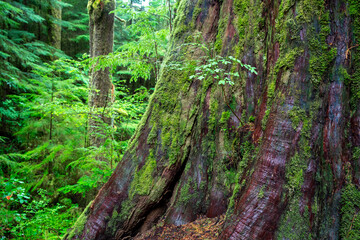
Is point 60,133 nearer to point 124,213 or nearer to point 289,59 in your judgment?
point 124,213

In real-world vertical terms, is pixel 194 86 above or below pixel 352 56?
below

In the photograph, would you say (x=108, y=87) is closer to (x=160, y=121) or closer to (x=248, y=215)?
(x=160, y=121)

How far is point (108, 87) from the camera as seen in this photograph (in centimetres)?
663

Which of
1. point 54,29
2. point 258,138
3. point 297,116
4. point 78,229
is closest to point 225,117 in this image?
point 258,138

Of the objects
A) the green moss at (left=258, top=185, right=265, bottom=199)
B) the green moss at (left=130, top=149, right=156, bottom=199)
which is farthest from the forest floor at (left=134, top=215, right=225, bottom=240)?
the green moss at (left=258, top=185, right=265, bottom=199)

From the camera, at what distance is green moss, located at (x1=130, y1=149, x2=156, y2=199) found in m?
2.40

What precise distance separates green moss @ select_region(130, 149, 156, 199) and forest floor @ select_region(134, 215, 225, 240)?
16.5 inches

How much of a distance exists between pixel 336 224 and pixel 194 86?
1.80 meters

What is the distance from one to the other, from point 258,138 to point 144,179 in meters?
1.30

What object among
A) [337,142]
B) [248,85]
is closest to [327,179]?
[337,142]

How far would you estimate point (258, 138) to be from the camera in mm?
1882

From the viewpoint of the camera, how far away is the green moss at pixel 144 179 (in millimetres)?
2404

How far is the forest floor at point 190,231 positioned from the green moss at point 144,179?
0.42m

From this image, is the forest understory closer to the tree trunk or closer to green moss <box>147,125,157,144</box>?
green moss <box>147,125,157,144</box>
